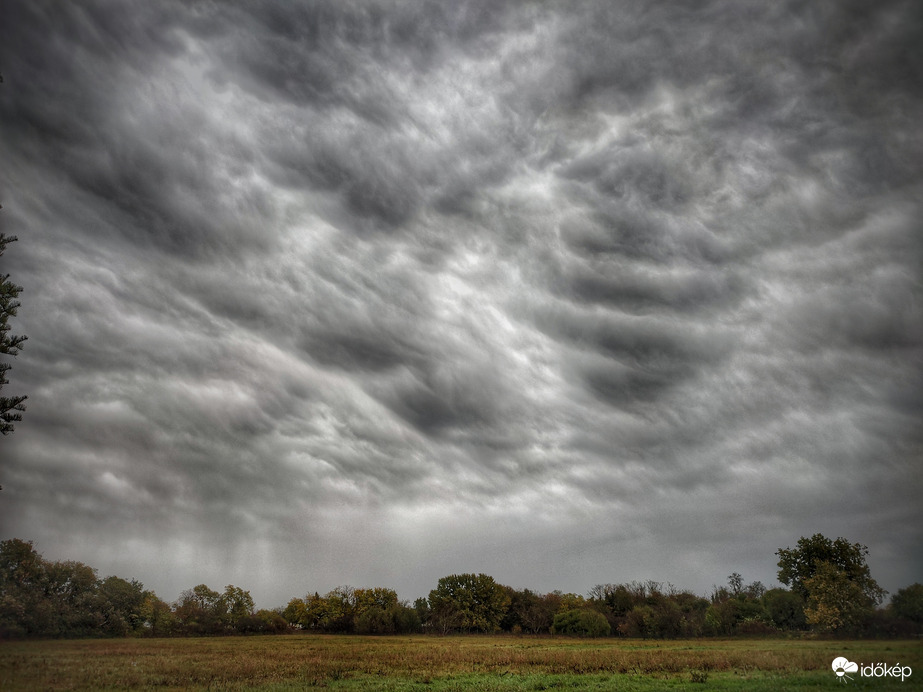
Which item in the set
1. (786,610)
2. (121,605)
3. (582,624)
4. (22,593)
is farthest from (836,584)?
(121,605)

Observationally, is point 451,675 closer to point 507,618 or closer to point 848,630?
point 848,630

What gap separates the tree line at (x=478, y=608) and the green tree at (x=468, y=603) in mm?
259

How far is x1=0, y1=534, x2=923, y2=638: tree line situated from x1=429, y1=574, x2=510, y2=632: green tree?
0.26 meters

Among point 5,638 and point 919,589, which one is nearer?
point 919,589

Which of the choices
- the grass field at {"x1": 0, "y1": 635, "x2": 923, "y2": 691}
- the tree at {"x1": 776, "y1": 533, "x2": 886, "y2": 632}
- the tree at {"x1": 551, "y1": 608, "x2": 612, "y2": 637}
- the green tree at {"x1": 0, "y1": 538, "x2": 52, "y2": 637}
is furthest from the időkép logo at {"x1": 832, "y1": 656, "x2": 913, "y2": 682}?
the tree at {"x1": 551, "y1": 608, "x2": 612, "y2": 637}

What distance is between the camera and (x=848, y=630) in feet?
132

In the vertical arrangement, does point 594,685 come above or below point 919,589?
below

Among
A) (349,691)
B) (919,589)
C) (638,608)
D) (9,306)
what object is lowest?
(638,608)

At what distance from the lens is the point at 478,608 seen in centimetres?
12494

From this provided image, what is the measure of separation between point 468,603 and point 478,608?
8.91 ft

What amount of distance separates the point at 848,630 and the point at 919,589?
13.2 m

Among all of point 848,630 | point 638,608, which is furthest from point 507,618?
point 848,630

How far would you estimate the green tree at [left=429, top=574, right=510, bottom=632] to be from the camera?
12100 cm

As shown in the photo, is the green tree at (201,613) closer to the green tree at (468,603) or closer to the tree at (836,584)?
the green tree at (468,603)
